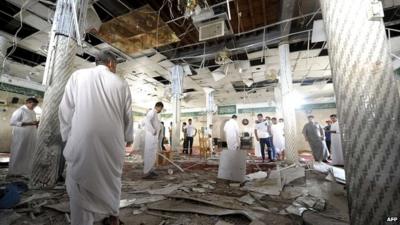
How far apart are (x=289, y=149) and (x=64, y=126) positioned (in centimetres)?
562

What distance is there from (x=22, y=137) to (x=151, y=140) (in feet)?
8.23

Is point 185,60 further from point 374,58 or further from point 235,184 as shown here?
point 374,58

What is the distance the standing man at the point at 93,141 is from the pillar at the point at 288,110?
529 centimetres

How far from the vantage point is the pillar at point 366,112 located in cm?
118

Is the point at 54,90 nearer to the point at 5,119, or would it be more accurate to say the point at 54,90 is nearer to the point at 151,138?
the point at 151,138

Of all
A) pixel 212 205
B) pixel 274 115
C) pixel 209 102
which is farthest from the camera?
pixel 274 115

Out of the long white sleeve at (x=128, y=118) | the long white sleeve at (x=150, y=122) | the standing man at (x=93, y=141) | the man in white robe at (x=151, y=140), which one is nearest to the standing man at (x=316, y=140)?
the man in white robe at (x=151, y=140)

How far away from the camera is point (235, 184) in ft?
10.3

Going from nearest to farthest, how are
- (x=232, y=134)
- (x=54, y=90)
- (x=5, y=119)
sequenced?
1. (x=54, y=90)
2. (x=232, y=134)
3. (x=5, y=119)

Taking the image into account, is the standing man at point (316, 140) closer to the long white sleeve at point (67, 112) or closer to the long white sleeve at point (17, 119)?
the long white sleeve at point (67, 112)

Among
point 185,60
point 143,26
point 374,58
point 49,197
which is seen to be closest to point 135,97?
point 185,60

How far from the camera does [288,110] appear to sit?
589 centimetres

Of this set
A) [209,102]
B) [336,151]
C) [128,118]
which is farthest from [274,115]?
[128,118]

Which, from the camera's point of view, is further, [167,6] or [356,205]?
[167,6]
